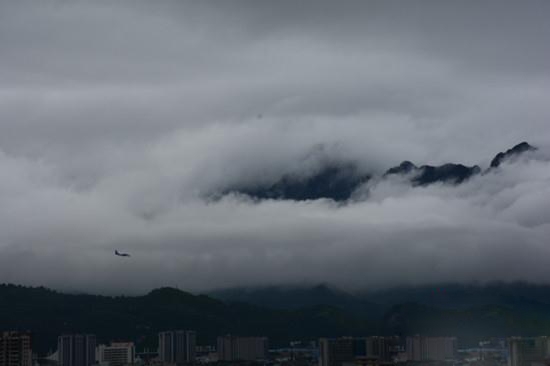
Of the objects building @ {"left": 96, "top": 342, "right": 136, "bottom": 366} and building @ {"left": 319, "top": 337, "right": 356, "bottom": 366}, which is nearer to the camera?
building @ {"left": 319, "top": 337, "right": 356, "bottom": 366}

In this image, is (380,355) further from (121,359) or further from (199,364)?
(121,359)

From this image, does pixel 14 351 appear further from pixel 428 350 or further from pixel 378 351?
pixel 428 350

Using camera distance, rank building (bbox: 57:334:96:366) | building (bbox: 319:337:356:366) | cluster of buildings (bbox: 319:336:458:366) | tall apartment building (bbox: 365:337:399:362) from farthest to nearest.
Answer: tall apartment building (bbox: 365:337:399:362) < building (bbox: 57:334:96:366) < cluster of buildings (bbox: 319:336:458:366) < building (bbox: 319:337:356:366)

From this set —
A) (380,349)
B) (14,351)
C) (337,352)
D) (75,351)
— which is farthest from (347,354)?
(14,351)

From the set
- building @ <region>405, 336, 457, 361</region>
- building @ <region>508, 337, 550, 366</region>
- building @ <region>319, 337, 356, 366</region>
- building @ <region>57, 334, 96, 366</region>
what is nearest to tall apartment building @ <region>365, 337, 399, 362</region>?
building @ <region>319, 337, 356, 366</region>

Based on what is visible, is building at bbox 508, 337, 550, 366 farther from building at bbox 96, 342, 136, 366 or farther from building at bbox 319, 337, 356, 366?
building at bbox 96, 342, 136, 366

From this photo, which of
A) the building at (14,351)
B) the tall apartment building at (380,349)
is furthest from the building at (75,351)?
the tall apartment building at (380,349)

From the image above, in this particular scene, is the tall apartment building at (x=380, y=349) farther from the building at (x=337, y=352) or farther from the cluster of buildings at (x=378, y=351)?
the building at (x=337, y=352)
